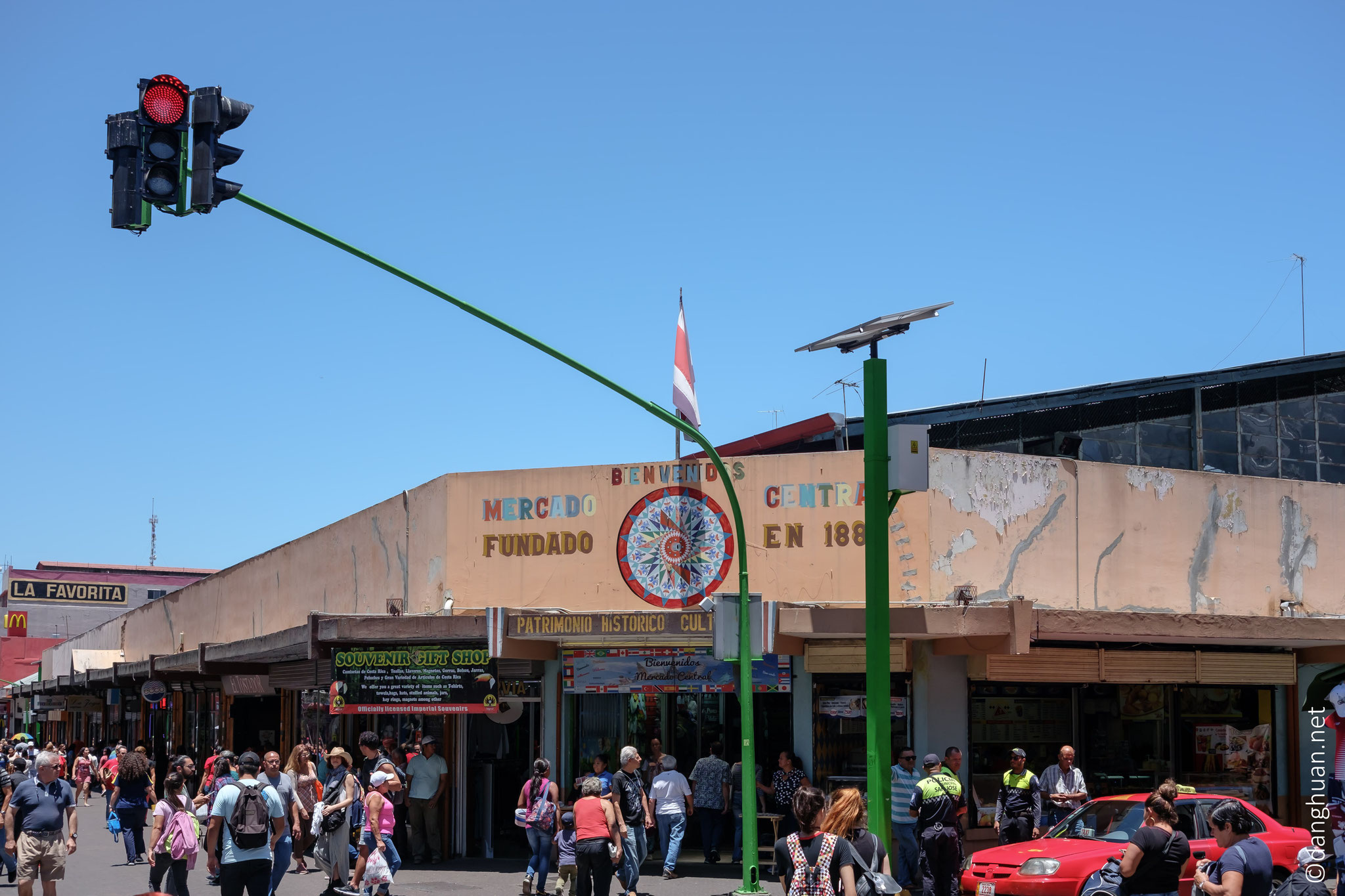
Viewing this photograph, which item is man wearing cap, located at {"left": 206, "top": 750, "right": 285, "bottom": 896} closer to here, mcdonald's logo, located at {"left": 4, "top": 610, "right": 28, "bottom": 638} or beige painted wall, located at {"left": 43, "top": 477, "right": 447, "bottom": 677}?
beige painted wall, located at {"left": 43, "top": 477, "right": 447, "bottom": 677}

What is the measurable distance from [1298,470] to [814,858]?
2109 centimetres

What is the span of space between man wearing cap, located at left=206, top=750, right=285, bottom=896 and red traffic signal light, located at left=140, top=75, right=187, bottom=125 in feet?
18.1

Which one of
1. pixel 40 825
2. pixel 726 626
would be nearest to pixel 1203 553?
pixel 726 626

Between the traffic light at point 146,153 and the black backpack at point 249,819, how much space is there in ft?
16.8

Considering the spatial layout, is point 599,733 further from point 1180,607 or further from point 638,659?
point 1180,607

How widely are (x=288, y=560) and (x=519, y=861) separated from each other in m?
10.4

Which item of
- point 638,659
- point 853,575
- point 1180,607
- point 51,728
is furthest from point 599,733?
point 51,728

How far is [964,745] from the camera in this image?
1894 cm

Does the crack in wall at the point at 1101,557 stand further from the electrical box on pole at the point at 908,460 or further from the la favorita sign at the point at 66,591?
the la favorita sign at the point at 66,591

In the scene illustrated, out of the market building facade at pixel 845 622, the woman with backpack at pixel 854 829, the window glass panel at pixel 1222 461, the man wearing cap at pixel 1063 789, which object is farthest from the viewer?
the window glass panel at pixel 1222 461

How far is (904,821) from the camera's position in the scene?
15805 millimetres

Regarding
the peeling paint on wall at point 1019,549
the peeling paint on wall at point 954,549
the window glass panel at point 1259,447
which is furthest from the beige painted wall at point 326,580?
the window glass panel at point 1259,447

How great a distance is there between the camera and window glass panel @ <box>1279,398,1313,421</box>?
26109 millimetres

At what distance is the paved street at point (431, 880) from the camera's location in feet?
54.6
